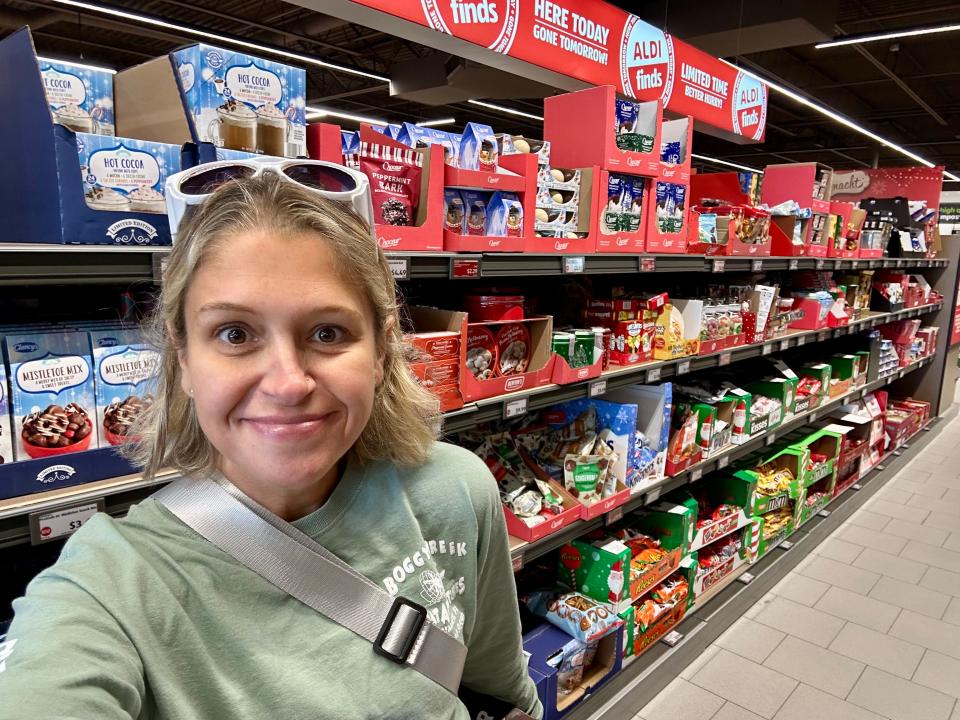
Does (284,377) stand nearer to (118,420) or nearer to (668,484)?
(118,420)

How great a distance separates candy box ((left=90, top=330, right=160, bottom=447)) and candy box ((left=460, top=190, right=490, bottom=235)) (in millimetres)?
954

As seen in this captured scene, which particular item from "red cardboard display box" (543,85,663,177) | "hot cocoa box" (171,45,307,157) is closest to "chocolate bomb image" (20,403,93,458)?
"hot cocoa box" (171,45,307,157)

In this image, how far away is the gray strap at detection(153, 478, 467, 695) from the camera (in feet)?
2.76

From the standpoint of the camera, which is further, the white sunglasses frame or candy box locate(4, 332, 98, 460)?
candy box locate(4, 332, 98, 460)

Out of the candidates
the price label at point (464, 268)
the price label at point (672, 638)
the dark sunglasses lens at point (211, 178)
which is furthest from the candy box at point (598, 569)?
the dark sunglasses lens at point (211, 178)

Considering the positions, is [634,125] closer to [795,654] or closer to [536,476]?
[536,476]

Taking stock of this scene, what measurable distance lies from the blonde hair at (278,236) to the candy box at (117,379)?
0.16 meters

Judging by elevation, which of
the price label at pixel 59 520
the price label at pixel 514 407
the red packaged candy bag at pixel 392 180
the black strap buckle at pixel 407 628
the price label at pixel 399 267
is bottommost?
the black strap buckle at pixel 407 628

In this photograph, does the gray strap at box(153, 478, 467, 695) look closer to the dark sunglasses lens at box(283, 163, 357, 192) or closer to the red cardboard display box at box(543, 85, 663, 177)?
the dark sunglasses lens at box(283, 163, 357, 192)

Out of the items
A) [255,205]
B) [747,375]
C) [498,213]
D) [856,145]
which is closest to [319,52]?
[747,375]

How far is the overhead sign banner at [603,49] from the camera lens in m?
2.46

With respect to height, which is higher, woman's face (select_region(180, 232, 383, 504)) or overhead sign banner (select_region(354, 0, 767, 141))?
overhead sign banner (select_region(354, 0, 767, 141))

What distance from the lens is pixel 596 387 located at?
2.35 m

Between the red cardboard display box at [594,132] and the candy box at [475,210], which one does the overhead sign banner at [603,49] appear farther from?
the candy box at [475,210]
